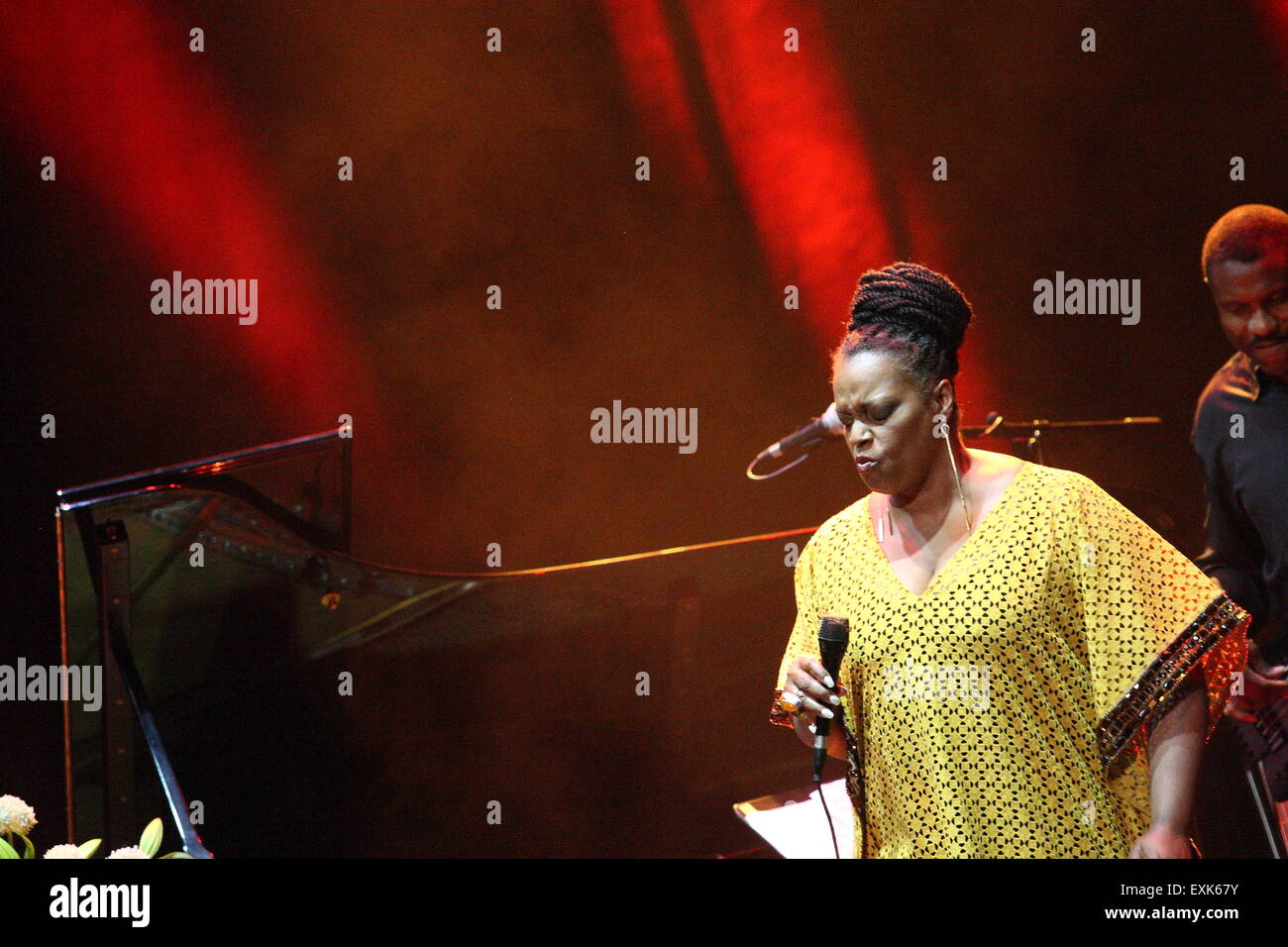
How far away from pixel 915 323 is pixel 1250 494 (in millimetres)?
1689

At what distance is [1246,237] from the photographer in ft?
9.93

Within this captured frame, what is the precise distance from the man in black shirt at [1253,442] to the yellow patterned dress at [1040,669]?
1327 millimetres

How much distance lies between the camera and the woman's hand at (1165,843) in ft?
5.53

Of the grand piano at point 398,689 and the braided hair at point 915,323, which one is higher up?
the braided hair at point 915,323

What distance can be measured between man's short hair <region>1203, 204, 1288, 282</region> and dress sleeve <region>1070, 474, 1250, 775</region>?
62.6 inches

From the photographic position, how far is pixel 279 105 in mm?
3557

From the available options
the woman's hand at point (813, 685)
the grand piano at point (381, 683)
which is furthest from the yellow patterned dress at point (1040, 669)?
the grand piano at point (381, 683)

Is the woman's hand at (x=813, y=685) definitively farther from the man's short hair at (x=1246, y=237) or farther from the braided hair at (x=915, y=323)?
the man's short hair at (x=1246, y=237)

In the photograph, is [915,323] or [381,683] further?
[381,683]

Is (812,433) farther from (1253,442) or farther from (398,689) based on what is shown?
(398,689)

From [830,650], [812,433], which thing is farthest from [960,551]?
[812,433]
